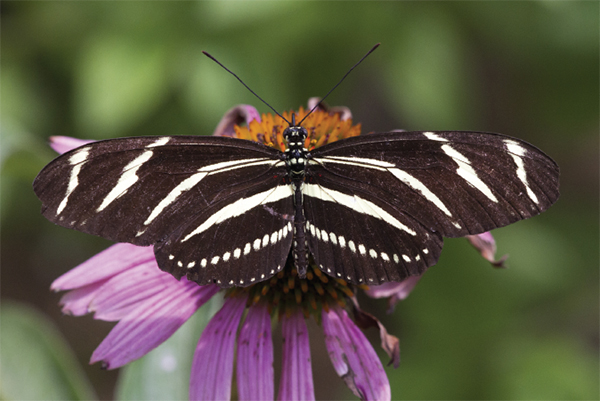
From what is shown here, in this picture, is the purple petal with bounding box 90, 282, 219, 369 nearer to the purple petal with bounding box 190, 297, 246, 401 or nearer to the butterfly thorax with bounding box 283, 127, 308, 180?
the purple petal with bounding box 190, 297, 246, 401

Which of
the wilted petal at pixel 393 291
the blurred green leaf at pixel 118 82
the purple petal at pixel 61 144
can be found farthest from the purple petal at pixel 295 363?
the blurred green leaf at pixel 118 82

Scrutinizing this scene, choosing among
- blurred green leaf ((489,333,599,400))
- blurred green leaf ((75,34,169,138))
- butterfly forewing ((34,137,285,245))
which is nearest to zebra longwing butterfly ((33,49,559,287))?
butterfly forewing ((34,137,285,245))

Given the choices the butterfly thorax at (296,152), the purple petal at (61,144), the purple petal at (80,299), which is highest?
the purple petal at (61,144)

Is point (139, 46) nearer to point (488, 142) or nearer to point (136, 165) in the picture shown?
point (136, 165)

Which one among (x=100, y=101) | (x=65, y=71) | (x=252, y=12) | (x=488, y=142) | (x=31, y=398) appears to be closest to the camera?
(x=488, y=142)

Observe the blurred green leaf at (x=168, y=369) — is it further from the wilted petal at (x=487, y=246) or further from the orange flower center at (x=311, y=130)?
the wilted petal at (x=487, y=246)

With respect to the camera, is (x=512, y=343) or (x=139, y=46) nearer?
(x=139, y=46)

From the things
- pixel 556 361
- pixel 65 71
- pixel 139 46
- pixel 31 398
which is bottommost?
pixel 31 398

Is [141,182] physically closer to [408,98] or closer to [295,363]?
[295,363]

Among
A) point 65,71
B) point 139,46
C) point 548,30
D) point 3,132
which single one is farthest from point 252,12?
point 548,30
